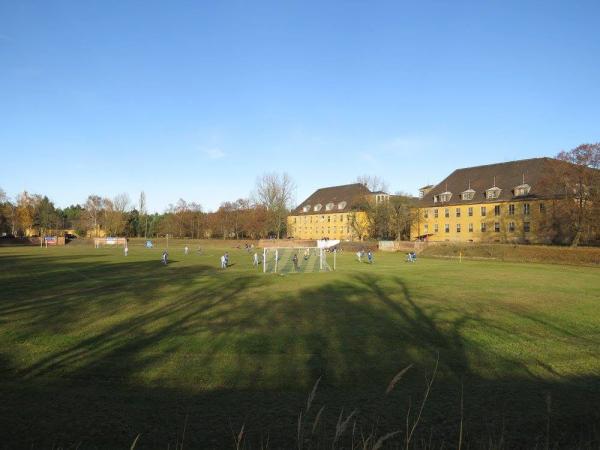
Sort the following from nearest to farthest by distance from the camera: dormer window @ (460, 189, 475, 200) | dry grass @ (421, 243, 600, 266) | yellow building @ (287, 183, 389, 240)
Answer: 1. dry grass @ (421, 243, 600, 266)
2. dormer window @ (460, 189, 475, 200)
3. yellow building @ (287, 183, 389, 240)

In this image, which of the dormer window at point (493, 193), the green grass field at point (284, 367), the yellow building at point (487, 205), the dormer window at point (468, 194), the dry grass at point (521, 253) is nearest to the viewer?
the green grass field at point (284, 367)

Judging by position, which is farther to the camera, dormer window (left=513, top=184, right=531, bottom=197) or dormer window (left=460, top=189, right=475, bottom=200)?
dormer window (left=460, top=189, right=475, bottom=200)

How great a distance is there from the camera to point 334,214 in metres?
102

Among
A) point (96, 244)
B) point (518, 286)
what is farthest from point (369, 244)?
point (96, 244)

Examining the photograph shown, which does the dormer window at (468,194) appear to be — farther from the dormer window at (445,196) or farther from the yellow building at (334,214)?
the yellow building at (334,214)

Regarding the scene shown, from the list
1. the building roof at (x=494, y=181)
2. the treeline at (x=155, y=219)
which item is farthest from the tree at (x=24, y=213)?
the building roof at (x=494, y=181)

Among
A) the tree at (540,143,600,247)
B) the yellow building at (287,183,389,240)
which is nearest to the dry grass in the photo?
the tree at (540,143,600,247)

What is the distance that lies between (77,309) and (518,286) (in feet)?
73.4

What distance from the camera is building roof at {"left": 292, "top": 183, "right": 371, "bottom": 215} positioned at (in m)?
98.4

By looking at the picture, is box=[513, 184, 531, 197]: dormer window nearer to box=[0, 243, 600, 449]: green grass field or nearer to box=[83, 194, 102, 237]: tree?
box=[0, 243, 600, 449]: green grass field

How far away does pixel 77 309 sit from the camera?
16.0 meters

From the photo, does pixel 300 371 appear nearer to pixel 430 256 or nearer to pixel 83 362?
pixel 83 362

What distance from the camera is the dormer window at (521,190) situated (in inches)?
2579

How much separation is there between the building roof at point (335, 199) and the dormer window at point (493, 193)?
26.3 meters
